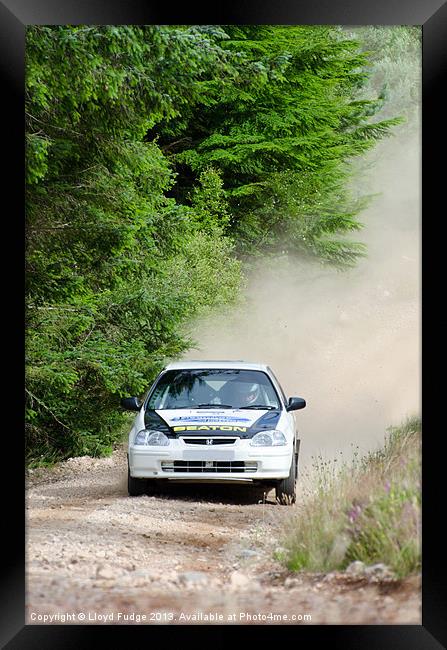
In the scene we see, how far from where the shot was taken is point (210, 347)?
1750 cm

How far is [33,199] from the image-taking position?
10.5m

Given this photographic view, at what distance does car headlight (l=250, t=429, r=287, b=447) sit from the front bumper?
0.05 m

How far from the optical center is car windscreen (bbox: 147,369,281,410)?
948cm

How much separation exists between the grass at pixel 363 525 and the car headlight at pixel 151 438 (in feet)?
5.89

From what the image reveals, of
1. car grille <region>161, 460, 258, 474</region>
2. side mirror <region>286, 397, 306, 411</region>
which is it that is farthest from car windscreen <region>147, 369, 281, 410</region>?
car grille <region>161, 460, 258, 474</region>

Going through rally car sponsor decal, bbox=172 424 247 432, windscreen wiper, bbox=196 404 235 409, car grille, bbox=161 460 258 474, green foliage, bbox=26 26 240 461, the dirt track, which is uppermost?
green foliage, bbox=26 26 240 461

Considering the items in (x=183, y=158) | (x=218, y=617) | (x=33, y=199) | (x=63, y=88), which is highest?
(x=183, y=158)

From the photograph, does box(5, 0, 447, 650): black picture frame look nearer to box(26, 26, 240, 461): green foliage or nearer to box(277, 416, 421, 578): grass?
box(277, 416, 421, 578): grass

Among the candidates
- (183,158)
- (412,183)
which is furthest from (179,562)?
(412,183)

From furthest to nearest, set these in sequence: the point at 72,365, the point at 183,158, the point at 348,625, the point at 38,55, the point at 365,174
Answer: the point at 365,174
the point at 183,158
the point at 72,365
the point at 38,55
the point at 348,625

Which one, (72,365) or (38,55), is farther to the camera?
(72,365)

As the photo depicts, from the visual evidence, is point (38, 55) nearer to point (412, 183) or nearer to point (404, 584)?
point (404, 584)

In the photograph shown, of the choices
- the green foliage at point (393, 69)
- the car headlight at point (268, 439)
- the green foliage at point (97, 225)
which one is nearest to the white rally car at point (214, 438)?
the car headlight at point (268, 439)

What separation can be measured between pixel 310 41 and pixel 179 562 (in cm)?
1510
